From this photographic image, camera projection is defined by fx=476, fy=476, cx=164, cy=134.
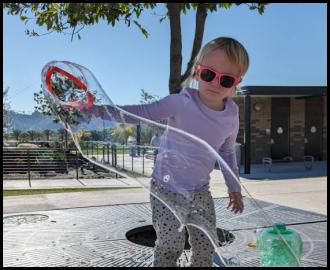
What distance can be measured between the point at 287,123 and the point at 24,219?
57.2 ft

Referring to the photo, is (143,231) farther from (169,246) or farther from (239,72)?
(239,72)

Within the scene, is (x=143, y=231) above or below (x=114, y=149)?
below

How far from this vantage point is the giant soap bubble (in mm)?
2461

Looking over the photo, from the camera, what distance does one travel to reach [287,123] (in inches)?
856

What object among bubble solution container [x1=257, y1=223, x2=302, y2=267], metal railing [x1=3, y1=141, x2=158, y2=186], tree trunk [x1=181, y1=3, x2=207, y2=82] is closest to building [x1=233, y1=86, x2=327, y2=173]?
metal railing [x1=3, y1=141, x2=158, y2=186]

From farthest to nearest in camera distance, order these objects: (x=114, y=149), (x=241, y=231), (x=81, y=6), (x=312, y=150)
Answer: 1. (x=312, y=150)
2. (x=241, y=231)
3. (x=81, y=6)
4. (x=114, y=149)

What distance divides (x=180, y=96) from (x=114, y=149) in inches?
27.1

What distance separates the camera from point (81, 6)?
4.39 meters

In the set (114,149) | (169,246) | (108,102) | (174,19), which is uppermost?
(174,19)

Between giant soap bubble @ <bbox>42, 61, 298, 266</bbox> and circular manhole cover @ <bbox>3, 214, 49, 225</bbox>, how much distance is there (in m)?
3.58

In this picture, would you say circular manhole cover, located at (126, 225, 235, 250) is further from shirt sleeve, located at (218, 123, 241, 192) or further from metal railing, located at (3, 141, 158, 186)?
metal railing, located at (3, 141, 158, 186)

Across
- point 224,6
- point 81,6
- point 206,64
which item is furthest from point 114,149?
point 224,6

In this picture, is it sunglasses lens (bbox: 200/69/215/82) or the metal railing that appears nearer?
sunglasses lens (bbox: 200/69/215/82)

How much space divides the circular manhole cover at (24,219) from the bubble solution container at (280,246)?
361 centimetres
